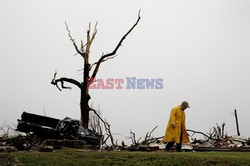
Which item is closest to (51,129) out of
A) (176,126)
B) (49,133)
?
(49,133)

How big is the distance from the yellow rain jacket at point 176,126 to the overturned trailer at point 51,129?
2.32 meters

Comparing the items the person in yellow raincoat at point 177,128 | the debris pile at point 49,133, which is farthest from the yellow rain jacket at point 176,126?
the debris pile at point 49,133

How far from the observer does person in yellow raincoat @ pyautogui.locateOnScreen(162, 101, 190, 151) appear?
1131cm

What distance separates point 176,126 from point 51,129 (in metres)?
4.10

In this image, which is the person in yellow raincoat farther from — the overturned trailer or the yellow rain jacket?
the overturned trailer

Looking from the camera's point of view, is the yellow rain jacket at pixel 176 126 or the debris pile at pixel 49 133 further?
the yellow rain jacket at pixel 176 126

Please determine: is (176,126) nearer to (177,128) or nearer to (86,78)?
(177,128)

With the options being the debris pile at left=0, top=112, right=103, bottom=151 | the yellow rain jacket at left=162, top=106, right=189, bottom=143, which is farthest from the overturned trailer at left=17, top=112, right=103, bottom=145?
the yellow rain jacket at left=162, top=106, right=189, bottom=143

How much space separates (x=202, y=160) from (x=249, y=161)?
1.01 m

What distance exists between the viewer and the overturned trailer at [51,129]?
10.2 m

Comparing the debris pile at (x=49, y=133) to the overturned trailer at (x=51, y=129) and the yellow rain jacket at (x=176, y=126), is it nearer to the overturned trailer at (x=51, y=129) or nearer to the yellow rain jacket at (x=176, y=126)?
the overturned trailer at (x=51, y=129)

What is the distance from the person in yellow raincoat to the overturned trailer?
2325mm

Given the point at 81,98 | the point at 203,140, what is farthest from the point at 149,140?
the point at 81,98

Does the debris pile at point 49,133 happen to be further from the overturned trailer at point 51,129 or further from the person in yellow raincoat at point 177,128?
the person in yellow raincoat at point 177,128
